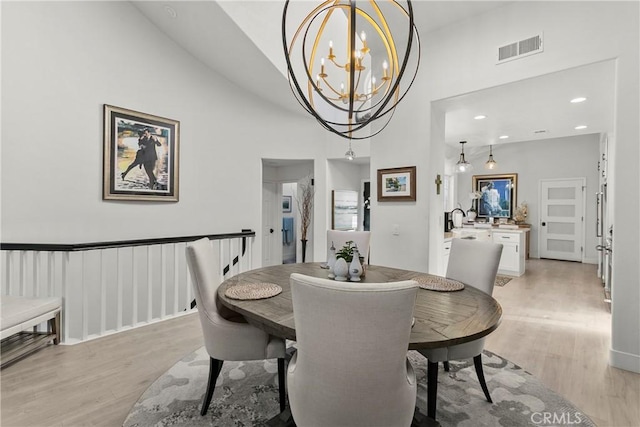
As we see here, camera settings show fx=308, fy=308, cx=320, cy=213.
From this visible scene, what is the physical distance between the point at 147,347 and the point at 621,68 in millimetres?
4436

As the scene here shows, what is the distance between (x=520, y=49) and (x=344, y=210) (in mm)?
3967

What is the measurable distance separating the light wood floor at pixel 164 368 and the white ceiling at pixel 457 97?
238 cm

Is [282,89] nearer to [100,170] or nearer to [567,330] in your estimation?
[100,170]

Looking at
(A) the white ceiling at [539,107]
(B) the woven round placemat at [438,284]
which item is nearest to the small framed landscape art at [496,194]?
(A) the white ceiling at [539,107]

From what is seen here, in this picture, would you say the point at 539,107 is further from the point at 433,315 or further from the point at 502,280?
the point at 433,315

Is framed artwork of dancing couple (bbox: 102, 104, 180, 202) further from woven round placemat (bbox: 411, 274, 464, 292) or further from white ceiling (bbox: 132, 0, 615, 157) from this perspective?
woven round placemat (bbox: 411, 274, 464, 292)

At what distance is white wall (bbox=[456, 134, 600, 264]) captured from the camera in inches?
271

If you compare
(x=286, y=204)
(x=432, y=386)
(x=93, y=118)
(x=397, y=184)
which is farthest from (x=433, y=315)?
(x=286, y=204)

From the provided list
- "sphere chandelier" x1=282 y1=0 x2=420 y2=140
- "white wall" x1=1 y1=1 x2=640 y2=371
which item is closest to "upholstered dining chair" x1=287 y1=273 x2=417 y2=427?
"sphere chandelier" x1=282 y1=0 x2=420 y2=140

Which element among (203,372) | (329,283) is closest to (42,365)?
(203,372)

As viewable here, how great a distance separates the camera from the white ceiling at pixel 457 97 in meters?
2.97

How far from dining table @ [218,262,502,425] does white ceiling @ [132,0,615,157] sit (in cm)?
223

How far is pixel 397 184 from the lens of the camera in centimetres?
359

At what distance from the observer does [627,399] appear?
1.99 metres
